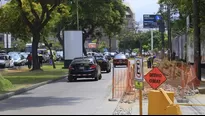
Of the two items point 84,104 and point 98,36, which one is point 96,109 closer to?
point 84,104

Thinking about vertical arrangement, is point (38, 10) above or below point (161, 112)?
above

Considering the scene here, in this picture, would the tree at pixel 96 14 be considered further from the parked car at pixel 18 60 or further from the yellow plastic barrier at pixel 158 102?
the yellow plastic barrier at pixel 158 102

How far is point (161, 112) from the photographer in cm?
1015

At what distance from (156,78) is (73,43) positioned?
95.2 feet

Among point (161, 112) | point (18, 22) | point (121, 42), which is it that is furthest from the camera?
point (121, 42)

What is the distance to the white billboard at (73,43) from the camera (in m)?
40.3

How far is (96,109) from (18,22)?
2945 centimetres

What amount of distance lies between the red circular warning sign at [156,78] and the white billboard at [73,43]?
28573 millimetres

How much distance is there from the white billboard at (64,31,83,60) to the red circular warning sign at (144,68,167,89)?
28.6 m

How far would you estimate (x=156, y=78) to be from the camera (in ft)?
39.0

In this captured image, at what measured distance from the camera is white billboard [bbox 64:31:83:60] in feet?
132

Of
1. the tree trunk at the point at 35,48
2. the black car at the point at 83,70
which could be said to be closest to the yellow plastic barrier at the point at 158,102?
the black car at the point at 83,70

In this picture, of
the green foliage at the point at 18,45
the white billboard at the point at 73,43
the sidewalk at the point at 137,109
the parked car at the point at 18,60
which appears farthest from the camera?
the green foliage at the point at 18,45

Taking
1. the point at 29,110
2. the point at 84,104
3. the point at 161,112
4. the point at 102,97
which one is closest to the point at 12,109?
the point at 29,110
